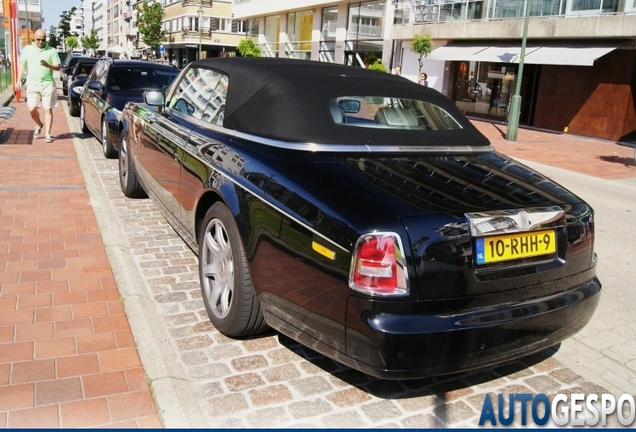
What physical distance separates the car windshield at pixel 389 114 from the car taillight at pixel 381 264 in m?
1.27

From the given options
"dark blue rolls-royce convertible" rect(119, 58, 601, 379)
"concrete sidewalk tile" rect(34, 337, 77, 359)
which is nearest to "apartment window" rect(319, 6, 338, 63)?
"dark blue rolls-royce convertible" rect(119, 58, 601, 379)

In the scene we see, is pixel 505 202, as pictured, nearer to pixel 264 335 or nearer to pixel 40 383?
pixel 264 335

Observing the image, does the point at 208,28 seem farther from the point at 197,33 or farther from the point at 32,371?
the point at 32,371

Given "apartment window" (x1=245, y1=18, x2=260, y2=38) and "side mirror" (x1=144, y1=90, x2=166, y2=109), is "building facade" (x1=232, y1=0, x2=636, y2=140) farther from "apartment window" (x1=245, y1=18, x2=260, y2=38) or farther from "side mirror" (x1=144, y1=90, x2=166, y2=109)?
"apartment window" (x1=245, y1=18, x2=260, y2=38)

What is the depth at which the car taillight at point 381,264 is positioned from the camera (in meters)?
2.58

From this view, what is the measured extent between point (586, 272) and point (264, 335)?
193 cm

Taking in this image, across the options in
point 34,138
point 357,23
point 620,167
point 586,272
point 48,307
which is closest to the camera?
point 586,272

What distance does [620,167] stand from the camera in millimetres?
13305

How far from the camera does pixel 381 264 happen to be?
2.59 meters

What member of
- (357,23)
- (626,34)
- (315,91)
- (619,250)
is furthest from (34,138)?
Result: (357,23)

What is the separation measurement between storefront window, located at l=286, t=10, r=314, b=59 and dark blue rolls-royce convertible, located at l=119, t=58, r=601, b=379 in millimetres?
38305

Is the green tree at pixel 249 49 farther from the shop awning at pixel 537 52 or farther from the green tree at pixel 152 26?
the green tree at pixel 152 26

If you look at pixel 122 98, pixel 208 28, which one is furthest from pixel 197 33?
pixel 122 98

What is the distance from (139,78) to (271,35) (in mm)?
40414
